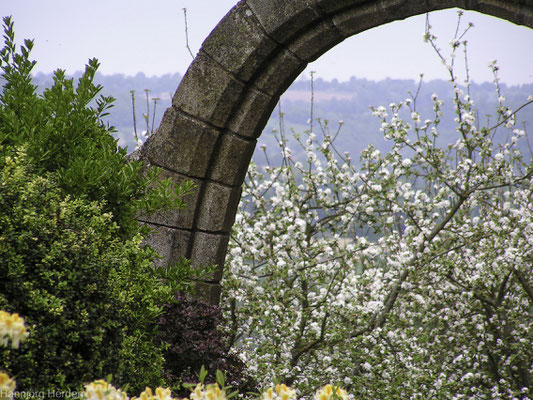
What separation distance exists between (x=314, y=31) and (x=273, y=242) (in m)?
2.49

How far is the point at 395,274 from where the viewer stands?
628 cm

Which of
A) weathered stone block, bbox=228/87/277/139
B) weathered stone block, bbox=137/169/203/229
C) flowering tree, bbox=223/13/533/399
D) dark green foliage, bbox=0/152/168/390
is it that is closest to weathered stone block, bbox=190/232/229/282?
weathered stone block, bbox=137/169/203/229

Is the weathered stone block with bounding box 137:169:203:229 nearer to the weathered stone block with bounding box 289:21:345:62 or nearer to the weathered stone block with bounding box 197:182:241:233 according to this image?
the weathered stone block with bounding box 197:182:241:233

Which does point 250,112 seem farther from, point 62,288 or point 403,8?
point 62,288

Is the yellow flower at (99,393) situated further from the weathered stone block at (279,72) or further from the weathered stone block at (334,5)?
the weathered stone block at (334,5)

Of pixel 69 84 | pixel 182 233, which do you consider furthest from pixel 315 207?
pixel 69 84

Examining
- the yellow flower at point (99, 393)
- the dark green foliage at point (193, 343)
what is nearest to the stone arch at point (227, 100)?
the dark green foliage at point (193, 343)

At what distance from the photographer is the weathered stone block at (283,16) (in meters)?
3.89

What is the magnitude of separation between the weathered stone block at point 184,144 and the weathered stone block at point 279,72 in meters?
0.46

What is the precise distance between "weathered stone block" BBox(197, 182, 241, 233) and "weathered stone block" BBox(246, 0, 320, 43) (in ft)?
3.58

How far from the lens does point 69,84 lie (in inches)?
132

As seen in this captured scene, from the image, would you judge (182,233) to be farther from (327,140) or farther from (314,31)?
(327,140)

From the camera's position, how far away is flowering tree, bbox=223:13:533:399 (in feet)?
17.0

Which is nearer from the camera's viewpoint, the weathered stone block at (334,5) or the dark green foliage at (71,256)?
the dark green foliage at (71,256)
